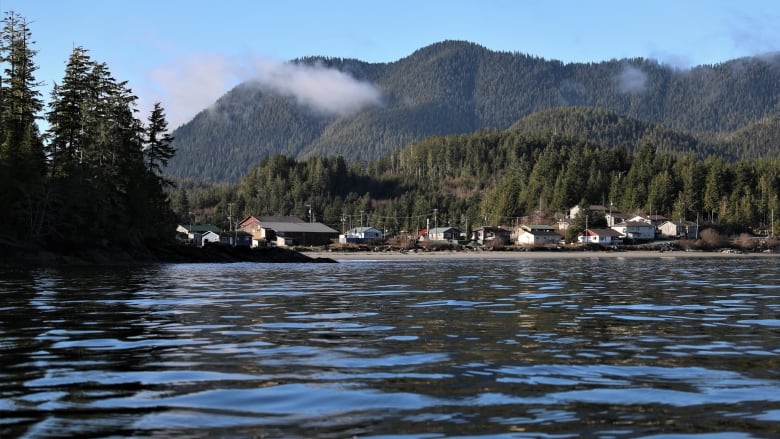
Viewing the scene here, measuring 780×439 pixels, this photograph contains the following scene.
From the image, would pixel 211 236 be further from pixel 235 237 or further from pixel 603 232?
pixel 603 232

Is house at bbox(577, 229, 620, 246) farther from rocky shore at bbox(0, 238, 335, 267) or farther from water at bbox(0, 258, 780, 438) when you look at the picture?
water at bbox(0, 258, 780, 438)

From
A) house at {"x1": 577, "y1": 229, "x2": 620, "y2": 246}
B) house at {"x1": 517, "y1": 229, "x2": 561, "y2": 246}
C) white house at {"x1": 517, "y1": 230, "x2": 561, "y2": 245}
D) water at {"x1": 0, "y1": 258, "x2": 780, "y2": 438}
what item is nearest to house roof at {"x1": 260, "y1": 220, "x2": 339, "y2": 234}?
white house at {"x1": 517, "y1": 230, "x2": 561, "y2": 245}

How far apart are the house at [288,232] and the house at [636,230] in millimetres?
69812

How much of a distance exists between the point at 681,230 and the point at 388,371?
633 ft

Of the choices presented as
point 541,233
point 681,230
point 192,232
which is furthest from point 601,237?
point 192,232

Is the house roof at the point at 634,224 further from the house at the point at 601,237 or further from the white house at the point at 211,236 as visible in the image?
the white house at the point at 211,236

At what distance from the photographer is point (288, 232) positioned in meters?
187

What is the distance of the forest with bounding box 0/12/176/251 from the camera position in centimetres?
6209

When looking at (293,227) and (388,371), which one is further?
(293,227)

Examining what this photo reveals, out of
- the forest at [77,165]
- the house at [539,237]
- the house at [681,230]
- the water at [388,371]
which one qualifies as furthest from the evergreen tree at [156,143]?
the house at [681,230]

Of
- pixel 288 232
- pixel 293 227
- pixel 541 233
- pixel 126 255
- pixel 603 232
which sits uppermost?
pixel 293 227

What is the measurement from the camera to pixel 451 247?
173375 mm

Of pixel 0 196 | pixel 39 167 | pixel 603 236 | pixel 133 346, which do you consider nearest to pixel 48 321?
pixel 133 346

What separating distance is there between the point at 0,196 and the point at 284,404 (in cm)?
5907
